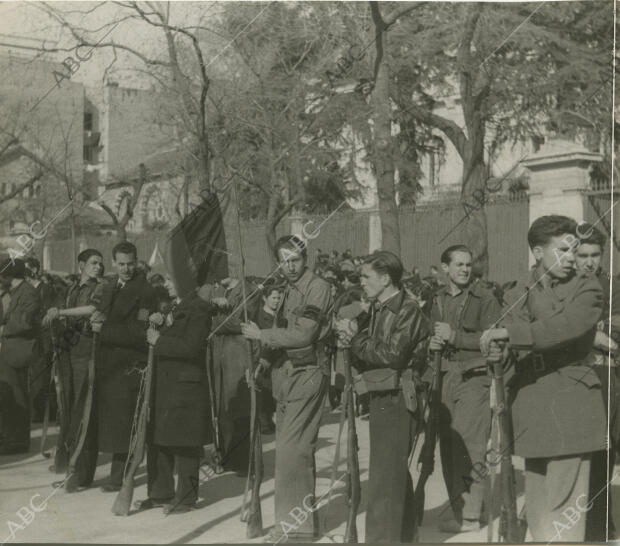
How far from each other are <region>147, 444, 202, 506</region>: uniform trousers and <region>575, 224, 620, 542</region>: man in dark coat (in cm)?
Result: 264

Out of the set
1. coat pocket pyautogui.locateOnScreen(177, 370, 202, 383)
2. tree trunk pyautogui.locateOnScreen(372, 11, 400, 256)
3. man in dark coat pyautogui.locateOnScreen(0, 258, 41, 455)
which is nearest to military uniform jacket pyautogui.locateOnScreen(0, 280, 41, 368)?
man in dark coat pyautogui.locateOnScreen(0, 258, 41, 455)

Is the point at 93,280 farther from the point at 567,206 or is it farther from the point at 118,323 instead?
the point at 567,206

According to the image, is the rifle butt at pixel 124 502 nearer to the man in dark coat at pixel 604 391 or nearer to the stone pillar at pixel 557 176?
the man in dark coat at pixel 604 391

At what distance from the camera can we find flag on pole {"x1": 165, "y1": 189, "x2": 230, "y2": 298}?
6441 mm

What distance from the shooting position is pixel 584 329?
472 cm

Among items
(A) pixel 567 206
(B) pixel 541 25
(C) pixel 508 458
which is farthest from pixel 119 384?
(B) pixel 541 25

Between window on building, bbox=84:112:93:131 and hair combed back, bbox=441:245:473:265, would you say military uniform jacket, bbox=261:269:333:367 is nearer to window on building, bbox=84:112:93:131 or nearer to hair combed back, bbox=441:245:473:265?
hair combed back, bbox=441:245:473:265

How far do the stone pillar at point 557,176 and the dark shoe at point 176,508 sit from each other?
14.4 feet

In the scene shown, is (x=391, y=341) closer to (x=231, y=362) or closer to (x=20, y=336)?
(x=231, y=362)

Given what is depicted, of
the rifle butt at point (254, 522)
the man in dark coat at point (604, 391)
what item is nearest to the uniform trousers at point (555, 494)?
the man in dark coat at point (604, 391)

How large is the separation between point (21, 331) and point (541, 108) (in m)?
6.45

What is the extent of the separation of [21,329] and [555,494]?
18.5ft

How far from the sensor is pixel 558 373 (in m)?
4.89

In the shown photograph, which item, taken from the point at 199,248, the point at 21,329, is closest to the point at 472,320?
the point at 199,248
